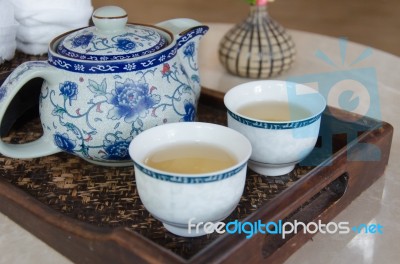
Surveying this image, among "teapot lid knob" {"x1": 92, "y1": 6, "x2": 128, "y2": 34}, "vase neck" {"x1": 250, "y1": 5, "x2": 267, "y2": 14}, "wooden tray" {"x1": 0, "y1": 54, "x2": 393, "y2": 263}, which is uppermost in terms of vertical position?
"teapot lid knob" {"x1": 92, "y1": 6, "x2": 128, "y2": 34}

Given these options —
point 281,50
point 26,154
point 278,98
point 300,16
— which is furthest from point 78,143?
point 300,16

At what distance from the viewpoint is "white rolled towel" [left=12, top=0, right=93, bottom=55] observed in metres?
0.86

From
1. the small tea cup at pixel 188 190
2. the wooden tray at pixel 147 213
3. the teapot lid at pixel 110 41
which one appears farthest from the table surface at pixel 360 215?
the teapot lid at pixel 110 41

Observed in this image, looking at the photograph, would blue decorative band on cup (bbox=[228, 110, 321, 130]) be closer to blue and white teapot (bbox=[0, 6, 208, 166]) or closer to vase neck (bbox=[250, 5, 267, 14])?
blue and white teapot (bbox=[0, 6, 208, 166])

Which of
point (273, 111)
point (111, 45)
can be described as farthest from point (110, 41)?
point (273, 111)

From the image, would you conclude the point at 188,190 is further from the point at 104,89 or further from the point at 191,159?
the point at 104,89

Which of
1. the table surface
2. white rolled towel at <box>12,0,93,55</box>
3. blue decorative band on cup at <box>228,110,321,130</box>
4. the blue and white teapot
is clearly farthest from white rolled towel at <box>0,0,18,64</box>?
blue decorative band on cup at <box>228,110,321,130</box>

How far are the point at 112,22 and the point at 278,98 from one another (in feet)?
0.78

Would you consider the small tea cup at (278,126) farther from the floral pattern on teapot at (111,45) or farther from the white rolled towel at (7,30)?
the white rolled towel at (7,30)

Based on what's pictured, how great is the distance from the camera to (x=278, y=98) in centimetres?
73

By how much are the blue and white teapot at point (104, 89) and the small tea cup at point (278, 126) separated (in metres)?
0.08

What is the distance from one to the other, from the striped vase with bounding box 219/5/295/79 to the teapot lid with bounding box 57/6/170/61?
42 centimetres

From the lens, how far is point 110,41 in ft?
2.16

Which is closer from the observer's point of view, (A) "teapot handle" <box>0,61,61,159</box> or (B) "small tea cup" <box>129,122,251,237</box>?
(B) "small tea cup" <box>129,122,251,237</box>
